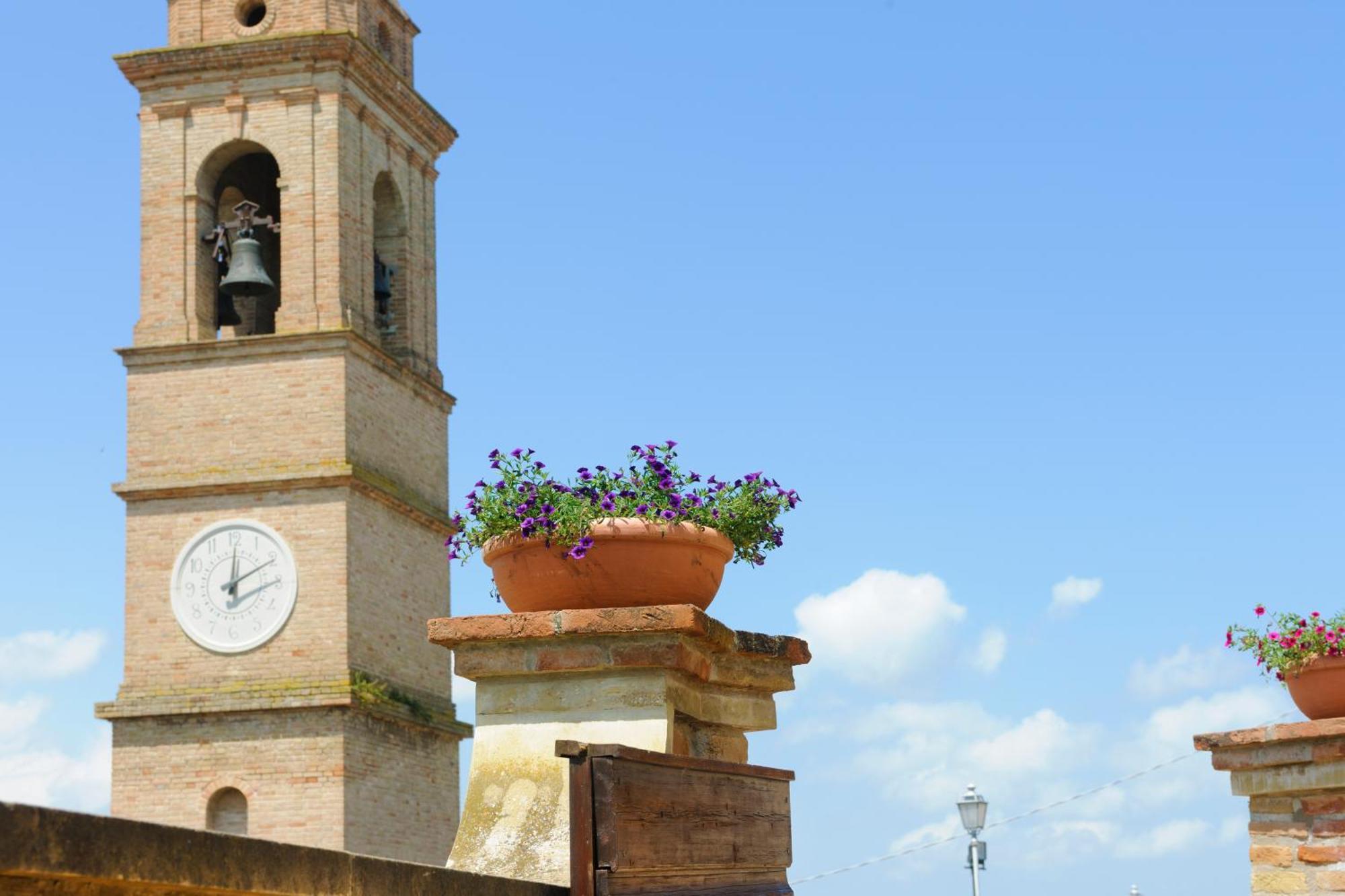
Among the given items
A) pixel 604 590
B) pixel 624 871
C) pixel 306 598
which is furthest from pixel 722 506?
pixel 306 598

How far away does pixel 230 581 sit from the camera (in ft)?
88.0

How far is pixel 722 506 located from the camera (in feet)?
19.2

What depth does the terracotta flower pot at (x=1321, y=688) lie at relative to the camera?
8.48 meters

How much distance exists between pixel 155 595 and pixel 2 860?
24964 mm

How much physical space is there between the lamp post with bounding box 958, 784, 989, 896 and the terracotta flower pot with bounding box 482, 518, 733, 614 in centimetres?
1395

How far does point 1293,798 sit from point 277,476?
20.0 meters

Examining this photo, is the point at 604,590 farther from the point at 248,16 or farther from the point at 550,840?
the point at 248,16

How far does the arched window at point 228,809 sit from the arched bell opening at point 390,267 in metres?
6.98

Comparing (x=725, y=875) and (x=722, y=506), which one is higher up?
(x=722, y=506)

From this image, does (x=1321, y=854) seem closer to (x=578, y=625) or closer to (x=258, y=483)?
(x=578, y=625)

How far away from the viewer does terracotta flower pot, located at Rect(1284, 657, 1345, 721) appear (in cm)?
848

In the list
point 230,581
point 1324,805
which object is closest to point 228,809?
point 230,581

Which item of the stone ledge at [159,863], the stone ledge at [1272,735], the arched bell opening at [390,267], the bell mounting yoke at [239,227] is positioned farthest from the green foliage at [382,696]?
the stone ledge at [159,863]

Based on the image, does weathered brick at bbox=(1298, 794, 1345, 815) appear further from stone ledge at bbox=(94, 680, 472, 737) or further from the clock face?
the clock face
